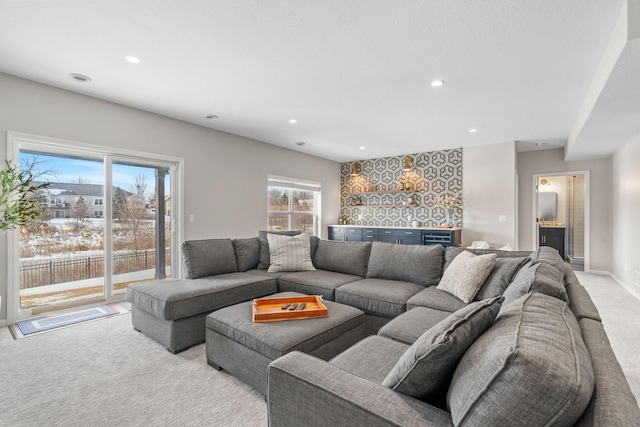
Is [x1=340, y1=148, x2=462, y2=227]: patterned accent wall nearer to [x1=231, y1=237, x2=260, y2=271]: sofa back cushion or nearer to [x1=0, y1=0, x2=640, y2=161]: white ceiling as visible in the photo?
[x1=0, y1=0, x2=640, y2=161]: white ceiling

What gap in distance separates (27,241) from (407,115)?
15.7 ft

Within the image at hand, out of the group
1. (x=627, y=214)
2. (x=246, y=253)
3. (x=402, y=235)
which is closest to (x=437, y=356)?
(x=246, y=253)

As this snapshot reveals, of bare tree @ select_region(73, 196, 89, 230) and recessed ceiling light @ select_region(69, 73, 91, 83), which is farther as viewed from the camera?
bare tree @ select_region(73, 196, 89, 230)

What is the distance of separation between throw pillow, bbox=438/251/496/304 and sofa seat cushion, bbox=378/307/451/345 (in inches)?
13.2

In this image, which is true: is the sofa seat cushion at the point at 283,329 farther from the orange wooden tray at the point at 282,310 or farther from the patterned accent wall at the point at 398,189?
the patterned accent wall at the point at 398,189

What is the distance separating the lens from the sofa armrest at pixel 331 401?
92 cm

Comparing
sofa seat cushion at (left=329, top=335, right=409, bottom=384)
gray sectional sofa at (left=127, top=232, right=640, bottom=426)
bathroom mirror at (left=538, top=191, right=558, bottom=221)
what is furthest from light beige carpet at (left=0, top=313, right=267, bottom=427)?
bathroom mirror at (left=538, top=191, right=558, bottom=221)

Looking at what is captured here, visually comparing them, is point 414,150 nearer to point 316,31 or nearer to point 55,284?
point 316,31

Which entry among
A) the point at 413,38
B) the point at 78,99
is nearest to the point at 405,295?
the point at 413,38

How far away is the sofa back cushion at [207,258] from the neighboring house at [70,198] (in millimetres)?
1430

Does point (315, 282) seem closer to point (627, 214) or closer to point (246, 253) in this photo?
point (246, 253)

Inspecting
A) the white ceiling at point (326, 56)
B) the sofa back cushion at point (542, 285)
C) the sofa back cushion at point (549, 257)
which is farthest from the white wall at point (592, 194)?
the sofa back cushion at point (542, 285)

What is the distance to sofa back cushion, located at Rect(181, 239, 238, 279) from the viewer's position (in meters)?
3.26

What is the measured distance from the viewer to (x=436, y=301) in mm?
2410
